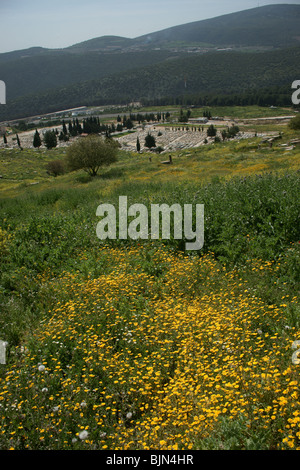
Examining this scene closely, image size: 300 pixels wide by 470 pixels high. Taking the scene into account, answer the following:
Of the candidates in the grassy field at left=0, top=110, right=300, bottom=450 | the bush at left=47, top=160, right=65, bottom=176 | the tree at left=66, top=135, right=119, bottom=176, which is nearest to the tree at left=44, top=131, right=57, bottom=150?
the bush at left=47, top=160, right=65, bottom=176

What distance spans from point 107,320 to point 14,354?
203cm

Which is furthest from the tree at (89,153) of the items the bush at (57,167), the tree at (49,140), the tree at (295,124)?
the tree at (49,140)

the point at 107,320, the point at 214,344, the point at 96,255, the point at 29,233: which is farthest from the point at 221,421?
the point at 29,233

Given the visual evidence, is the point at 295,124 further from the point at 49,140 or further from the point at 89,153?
the point at 49,140

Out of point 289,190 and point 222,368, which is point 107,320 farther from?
point 289,190

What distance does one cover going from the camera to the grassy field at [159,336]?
4.64 m

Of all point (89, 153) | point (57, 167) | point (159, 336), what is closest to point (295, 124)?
point (89, 153)

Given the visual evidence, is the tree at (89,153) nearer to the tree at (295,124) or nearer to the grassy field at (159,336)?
the tree at (295,124)

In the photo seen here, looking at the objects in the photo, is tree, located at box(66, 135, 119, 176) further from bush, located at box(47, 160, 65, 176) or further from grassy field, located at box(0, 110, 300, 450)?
bush, located at box(47, 160, 65, 176)

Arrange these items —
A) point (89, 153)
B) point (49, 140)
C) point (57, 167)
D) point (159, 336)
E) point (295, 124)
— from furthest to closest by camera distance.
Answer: point (49, 140) < point (57, 167) < point (295, 124) < point (89, 153) < point (159, 336)

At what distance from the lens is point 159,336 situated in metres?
6.75

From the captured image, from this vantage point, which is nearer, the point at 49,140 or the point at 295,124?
the point at 295,124

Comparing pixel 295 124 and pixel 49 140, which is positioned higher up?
pixel 295 124

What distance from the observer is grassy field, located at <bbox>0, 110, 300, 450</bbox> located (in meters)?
4.64
